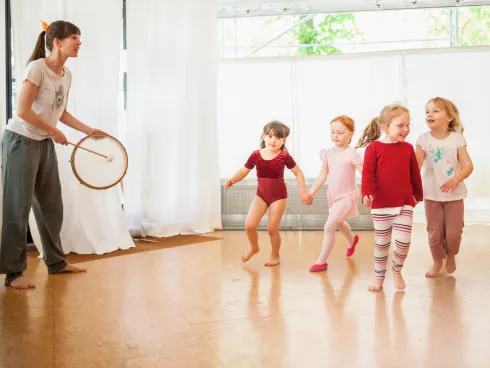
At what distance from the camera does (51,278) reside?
4047 mm

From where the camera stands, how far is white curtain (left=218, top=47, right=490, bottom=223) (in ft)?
22.0

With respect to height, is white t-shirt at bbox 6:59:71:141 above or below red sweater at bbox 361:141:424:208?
above

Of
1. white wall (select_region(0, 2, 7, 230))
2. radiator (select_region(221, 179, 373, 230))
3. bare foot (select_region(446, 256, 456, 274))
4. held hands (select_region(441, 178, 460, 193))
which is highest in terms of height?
white wall (select_region(0, 2, 7, 230))

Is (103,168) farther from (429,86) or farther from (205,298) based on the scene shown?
(429,86)

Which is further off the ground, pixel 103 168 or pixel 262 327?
pixel 103 168

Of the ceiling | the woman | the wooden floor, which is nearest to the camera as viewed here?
the wooden floor

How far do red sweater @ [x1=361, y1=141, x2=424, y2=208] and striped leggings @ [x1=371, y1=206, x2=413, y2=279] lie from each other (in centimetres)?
4

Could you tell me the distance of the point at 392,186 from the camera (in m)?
3.54

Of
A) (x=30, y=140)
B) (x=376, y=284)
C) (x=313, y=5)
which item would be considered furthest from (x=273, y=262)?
(x=313, y=5)

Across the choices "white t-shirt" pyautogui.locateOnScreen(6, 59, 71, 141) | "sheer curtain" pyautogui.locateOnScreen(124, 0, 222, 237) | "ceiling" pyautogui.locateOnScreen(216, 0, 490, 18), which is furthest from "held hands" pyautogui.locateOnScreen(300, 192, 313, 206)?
"ceiling" pyautogui.locateOnScreen(216, 0, 490, 18)

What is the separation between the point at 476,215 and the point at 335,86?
195cm

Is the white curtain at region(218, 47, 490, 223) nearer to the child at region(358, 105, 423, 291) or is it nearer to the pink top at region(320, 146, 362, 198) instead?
the pink top at region(320, 146, 362, 198)

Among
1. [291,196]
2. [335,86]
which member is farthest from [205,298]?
[335,86]

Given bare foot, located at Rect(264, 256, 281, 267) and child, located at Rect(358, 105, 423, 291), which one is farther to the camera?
bare foot, located at Rect(264, 256, 281, 267)
